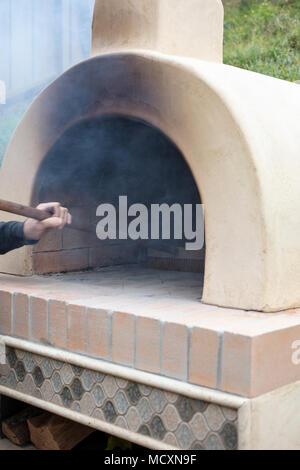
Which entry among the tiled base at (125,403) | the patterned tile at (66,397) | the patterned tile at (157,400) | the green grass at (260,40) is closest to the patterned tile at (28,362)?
the tiled base at (125,403)

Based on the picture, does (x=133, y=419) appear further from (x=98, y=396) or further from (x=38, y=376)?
(x=38, y=376)

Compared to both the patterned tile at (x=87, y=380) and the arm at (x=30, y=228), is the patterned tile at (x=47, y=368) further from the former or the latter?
the arm at (x=30, y=228)

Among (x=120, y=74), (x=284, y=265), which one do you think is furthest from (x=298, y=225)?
(x=120, y=74)

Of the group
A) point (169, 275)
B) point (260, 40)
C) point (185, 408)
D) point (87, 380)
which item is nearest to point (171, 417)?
point (185, 408)

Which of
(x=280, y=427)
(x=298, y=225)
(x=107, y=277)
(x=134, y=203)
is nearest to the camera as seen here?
(x=280, y=427)

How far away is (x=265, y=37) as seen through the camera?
7.40 metres

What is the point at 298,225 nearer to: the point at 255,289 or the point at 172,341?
the point at 255,289

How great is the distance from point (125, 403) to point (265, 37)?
668 cm

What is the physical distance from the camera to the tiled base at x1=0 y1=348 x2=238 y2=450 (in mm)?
1727

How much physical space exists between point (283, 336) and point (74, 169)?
6.00ft

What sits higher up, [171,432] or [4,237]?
[4,237]

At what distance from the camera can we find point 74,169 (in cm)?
317

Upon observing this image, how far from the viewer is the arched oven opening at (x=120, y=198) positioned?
3.03 m

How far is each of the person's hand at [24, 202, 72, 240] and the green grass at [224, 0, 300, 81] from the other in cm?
395
